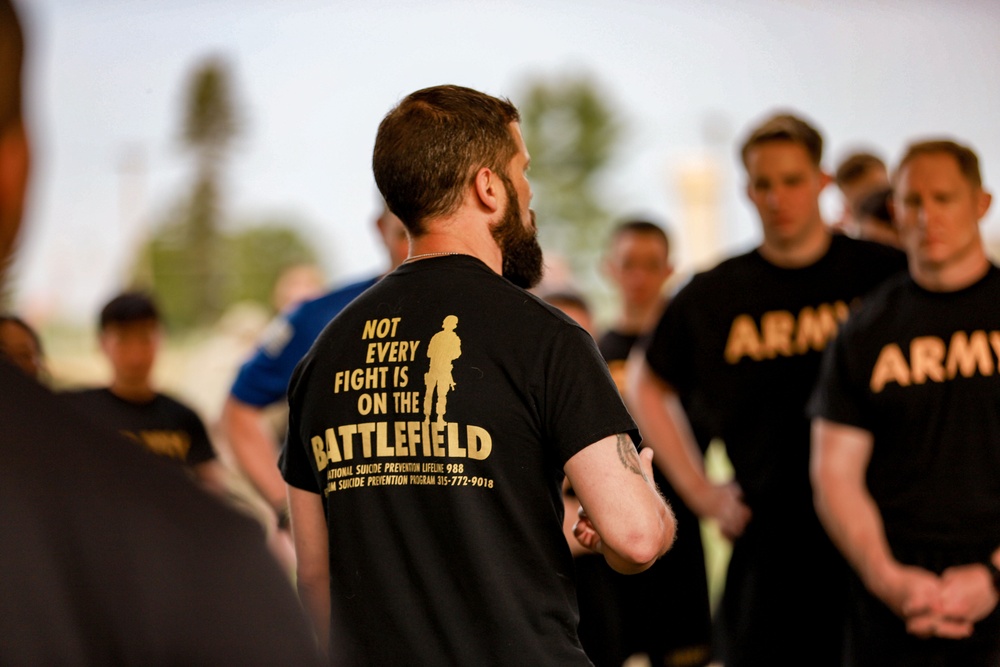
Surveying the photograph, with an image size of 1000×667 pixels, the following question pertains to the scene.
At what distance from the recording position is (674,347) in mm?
4125

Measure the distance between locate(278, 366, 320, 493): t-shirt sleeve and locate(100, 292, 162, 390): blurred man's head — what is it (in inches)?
101

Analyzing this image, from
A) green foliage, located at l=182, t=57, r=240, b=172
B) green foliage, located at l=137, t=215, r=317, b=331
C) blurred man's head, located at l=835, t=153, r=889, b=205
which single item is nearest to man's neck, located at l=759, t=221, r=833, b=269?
blurred man's head, located at l=835, t=153, r=889, b=205

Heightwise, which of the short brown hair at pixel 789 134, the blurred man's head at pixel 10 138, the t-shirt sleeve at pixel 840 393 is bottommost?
the t-shirt sleeve at pixel 840 393

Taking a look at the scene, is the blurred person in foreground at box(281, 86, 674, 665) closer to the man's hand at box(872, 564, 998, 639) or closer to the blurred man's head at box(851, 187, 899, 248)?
the man's hand at box(872, 564, 998, 639)

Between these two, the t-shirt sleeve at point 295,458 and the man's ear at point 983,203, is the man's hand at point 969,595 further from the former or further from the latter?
the t-shirt sleeve at point 295,458

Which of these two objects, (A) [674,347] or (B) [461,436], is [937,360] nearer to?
(A) [674,347]

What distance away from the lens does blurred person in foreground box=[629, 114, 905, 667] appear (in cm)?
384

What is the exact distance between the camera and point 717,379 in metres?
3.96

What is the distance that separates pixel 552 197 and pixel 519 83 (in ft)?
18.5

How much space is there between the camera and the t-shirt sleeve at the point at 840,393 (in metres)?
3.46

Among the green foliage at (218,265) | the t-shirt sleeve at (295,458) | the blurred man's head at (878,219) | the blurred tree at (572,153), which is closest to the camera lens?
the t-shirt sleeve at (295,458)

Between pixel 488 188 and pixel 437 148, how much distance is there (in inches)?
5.1

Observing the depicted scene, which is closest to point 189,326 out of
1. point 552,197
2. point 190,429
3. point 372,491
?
point 552,197

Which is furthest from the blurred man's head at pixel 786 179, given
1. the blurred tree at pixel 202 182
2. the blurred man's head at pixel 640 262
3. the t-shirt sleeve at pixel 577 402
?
the blurred tree at pixel 202 182
